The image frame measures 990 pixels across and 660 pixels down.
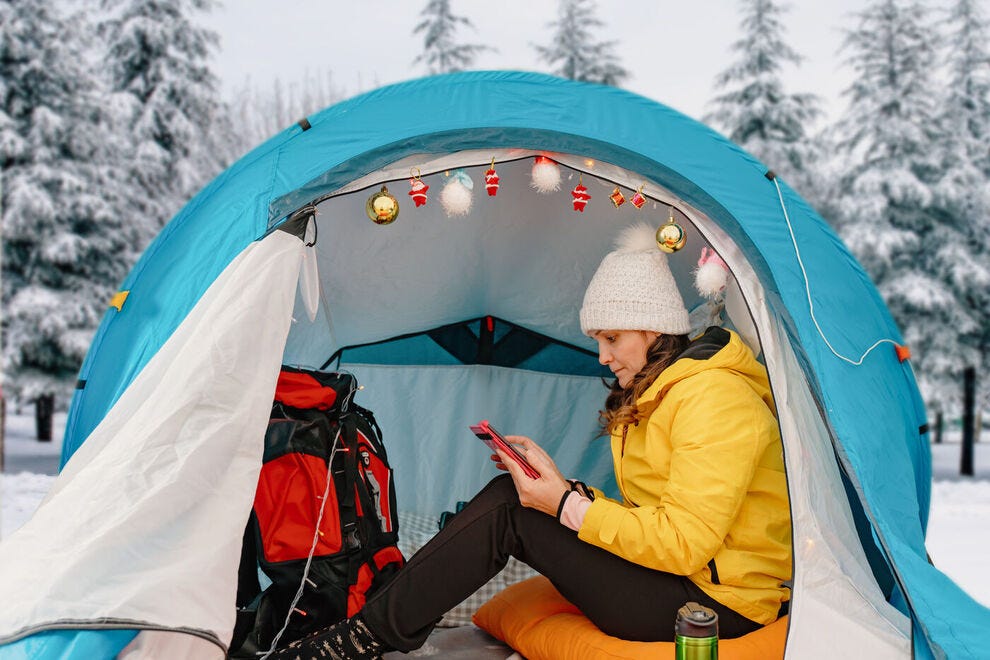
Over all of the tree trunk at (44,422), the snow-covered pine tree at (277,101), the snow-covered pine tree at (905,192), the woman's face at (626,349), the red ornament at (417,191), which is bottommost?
the tree trunk at (44,422)

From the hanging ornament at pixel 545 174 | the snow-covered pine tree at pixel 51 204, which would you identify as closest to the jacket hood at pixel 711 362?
the hanging ornament at pixel 545 174

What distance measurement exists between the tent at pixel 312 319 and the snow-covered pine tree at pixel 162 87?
28.6ft

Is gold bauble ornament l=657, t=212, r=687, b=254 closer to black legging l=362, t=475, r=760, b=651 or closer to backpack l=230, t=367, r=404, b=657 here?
black legging l=362, t=475, r=760, b=651

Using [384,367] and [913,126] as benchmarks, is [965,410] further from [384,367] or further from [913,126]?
[384,367]

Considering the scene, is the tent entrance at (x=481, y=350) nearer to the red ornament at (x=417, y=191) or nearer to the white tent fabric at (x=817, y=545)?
the red ornament at (x=417, y=191)

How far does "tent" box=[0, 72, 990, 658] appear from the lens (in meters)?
1.76

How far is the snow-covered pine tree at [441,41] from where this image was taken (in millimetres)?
14070

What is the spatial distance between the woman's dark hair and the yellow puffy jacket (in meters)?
0.03

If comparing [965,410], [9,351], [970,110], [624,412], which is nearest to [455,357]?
[624,412]

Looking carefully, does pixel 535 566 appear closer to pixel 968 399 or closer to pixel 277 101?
pixel 968 399

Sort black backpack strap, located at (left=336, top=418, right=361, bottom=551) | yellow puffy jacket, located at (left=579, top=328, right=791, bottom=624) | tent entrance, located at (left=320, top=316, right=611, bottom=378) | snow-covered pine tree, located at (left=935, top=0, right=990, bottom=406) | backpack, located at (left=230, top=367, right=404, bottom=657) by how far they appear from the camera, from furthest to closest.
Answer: snow-covered pine tree, located at (left=935, top=0, right=990, bottom=406) → tent entrance, located at (left=320, top=316, right=611, bottom=378) → black backpack strap, located at (left=336, top=418, right=361, bottom=551) → backpack, located at (left=230, top=367, right=404, bottom=657) → yellow puffy jacket, located at (left=579, top=328, right=791, bottom=624)

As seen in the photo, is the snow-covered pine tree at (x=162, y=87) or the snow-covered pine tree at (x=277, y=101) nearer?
the snow-covered pine tree at (x=162, y=87)

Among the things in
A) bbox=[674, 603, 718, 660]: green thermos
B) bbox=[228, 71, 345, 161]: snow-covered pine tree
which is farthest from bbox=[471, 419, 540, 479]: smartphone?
bbox=[228, 71, 345, 161]: snow-covered pine tree

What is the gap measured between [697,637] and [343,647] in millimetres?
864
